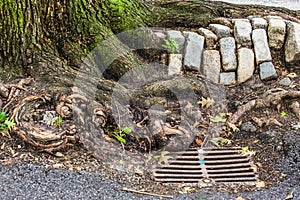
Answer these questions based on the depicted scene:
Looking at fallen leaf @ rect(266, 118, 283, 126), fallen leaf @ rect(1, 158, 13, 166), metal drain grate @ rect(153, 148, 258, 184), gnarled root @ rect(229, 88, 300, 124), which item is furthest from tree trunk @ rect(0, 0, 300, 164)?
fallen leaf @ rect(266, 118, 283, 126)

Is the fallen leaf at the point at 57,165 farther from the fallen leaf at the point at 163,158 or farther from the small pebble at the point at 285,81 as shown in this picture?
the small pebble at the point at 285,81

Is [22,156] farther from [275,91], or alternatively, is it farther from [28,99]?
[275,91]

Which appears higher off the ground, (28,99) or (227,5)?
(227,5)

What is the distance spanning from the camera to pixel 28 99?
4211mm

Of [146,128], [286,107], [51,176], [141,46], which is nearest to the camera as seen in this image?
[51,176]

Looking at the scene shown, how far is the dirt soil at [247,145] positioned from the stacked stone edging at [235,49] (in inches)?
10.3

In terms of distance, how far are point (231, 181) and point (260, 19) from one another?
8.06ft

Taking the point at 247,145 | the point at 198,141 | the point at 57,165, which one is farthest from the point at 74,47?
the point at 247,145

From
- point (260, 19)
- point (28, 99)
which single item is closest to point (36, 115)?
point (28, 99)

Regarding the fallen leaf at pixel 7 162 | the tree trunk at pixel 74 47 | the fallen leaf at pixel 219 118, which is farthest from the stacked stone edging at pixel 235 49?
the fallen leaf at pixel 7 162

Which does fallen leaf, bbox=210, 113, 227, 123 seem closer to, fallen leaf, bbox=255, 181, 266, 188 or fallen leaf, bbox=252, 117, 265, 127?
fallen leaf, bbox=252, 117, 265, 127

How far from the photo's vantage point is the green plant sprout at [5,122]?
397 centimetres

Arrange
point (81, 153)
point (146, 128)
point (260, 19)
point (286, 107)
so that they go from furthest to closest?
1. point (260, 19)
2. point (286, 107)
3. point (146, 128)
4. point (81, 153)

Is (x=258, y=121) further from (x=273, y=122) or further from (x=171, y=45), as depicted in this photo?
(x=171, y=45)
